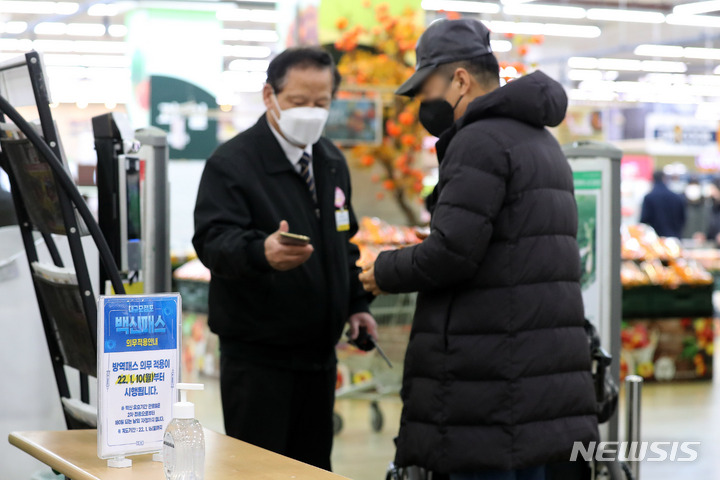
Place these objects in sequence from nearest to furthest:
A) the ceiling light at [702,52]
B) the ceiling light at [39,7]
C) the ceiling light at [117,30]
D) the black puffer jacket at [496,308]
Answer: the black puffer jacket at [496,308]
the ceiling light at [39,7]
the ceiling light at [702,52]
the ceiling light at [117,30]

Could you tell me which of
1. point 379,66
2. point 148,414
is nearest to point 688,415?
point 379,66

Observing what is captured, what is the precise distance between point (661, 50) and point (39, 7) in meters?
10.8

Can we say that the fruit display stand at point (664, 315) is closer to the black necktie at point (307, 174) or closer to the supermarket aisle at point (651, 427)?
the supermarket aisle at point (651, 427)

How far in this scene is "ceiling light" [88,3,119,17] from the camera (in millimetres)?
15719

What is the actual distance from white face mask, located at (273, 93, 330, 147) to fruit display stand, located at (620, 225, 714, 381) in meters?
5.58

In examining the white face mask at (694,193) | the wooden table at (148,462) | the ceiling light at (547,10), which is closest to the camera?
the wooden table at (148,462)

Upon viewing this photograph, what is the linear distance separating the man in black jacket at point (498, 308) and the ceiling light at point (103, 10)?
1367 centimetres

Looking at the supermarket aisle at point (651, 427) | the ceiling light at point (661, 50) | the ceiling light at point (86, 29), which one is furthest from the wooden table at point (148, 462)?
the ceiling light at point (86, 29)

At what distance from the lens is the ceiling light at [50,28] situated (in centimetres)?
1747

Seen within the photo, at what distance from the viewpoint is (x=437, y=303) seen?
103 inches

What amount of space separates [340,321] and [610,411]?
0.92 metres

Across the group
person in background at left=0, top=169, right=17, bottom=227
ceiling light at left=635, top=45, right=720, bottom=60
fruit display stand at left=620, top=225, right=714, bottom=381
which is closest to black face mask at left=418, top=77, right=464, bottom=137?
person in background at left=0, top=169, right=17, bottom=227

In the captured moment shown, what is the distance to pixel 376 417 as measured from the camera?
675 centimetres

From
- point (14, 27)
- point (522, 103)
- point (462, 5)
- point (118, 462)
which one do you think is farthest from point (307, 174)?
point (14, 27)
